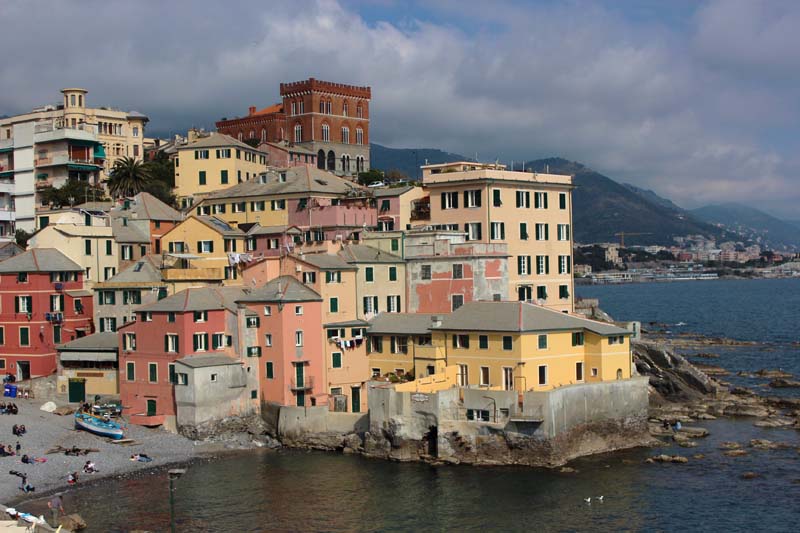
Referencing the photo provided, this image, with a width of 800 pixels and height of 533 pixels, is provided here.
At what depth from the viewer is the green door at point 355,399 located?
78.1 m

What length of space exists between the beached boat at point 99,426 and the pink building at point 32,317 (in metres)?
13.0

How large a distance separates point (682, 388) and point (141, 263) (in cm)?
5036

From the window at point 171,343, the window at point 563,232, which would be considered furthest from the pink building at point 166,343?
the window at point 563,232

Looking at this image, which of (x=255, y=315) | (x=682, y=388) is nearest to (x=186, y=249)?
(x=255, y=315)

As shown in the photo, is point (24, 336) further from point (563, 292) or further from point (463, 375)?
point (563, 292)

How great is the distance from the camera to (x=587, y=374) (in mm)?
72125

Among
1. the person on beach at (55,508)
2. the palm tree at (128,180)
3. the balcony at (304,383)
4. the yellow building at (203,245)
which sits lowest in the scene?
the person on beach at (55,508)

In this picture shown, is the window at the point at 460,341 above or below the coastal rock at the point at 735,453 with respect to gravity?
above

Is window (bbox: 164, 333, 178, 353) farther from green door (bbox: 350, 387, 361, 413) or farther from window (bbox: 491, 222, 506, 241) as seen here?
window (bbox: 491, 222, 506, 241)

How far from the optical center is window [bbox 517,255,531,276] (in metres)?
86.7

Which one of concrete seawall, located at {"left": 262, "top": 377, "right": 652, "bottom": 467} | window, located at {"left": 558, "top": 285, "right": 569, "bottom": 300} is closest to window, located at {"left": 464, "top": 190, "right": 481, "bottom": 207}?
window, located at {"left": 558, "top": 285, "right": 569, "bottom": 300}

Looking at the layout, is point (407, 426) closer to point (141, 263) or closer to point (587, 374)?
point (587, 374)

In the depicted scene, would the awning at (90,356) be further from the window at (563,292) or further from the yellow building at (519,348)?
the window at (563,292)

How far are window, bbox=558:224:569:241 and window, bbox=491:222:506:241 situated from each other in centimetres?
751
